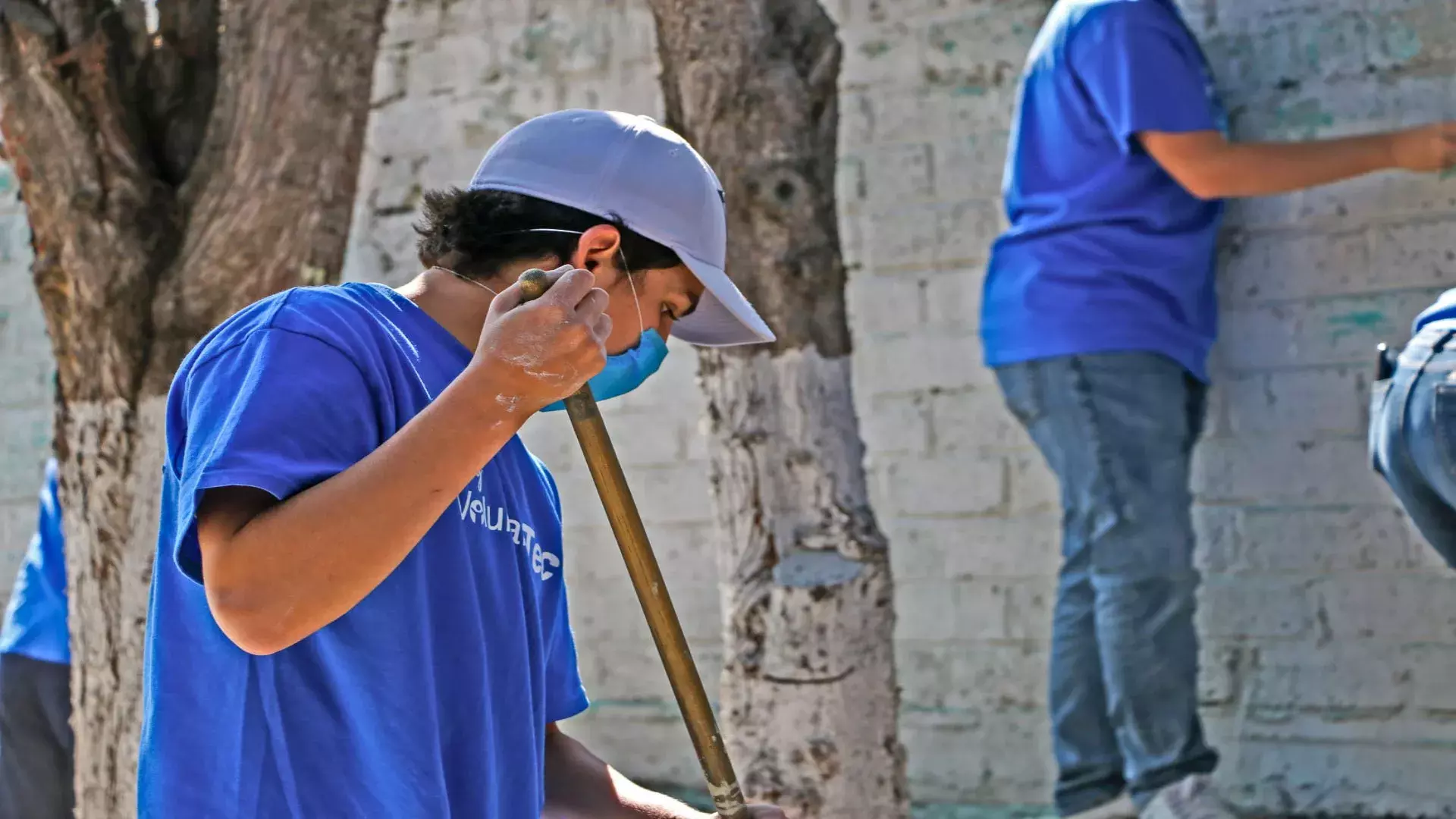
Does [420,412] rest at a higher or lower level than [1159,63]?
lower

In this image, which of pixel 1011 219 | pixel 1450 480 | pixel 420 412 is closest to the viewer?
pixel 420 412

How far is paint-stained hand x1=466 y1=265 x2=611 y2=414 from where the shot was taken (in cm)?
146

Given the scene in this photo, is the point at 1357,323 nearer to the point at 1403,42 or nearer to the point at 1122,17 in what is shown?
the point at 1403,42

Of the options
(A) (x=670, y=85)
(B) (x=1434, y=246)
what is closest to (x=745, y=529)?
(A) (x=670, y=85)

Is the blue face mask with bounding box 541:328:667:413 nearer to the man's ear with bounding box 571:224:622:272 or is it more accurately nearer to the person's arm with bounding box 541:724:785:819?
the man's ear with bounding box 571:224:622:272

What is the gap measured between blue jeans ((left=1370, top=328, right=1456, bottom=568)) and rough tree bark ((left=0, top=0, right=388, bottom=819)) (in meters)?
1.79

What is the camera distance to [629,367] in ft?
6.71

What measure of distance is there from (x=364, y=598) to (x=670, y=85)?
1615mm

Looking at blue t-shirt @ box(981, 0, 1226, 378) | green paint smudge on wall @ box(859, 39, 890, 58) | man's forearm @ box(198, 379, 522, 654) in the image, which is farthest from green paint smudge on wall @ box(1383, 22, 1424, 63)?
man's forearm @ box(198, 379, 522, 654)

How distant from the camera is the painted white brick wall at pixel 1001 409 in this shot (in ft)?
12.3

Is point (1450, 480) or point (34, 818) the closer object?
point (1450, 480)

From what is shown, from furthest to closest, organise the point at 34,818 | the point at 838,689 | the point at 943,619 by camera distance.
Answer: the point at 943,619 < the point at 34,818 < the point at 838,689

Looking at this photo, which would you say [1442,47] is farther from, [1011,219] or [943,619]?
[943,619]

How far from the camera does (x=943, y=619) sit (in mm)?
4207
